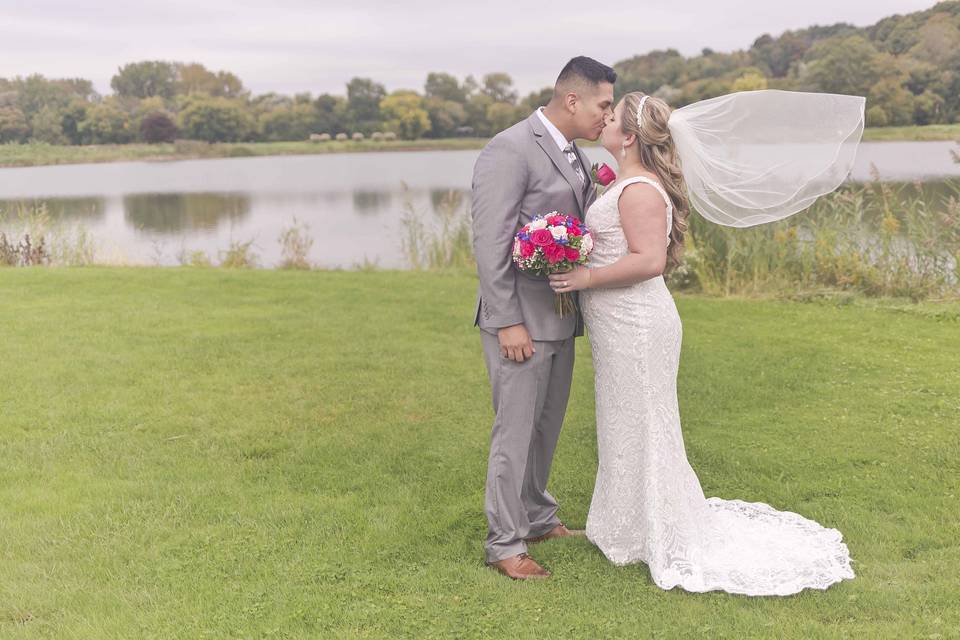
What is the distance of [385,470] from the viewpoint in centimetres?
552

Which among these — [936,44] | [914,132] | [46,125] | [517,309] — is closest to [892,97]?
[936,44]

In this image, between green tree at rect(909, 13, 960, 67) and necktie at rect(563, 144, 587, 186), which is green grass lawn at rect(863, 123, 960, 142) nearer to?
green tree at rect(909, 13, 960, 67)

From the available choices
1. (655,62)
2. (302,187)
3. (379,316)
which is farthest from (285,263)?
(302,187)

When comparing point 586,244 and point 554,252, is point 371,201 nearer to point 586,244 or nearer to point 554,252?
point 586,244

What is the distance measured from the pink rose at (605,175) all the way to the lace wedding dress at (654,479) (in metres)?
0.15

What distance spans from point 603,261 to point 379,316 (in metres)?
5.86

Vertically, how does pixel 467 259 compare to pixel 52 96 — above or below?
below

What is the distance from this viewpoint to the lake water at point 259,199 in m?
16.8

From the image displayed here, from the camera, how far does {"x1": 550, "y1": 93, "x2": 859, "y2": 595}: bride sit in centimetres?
392

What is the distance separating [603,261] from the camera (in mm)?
4062

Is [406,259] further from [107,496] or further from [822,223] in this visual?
[107,496]

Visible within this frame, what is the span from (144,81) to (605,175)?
1878 inches

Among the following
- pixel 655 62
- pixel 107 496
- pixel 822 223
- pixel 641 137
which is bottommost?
pixel 107 496

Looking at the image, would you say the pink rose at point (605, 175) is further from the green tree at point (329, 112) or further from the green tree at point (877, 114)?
the green tree at point (329, 112)
